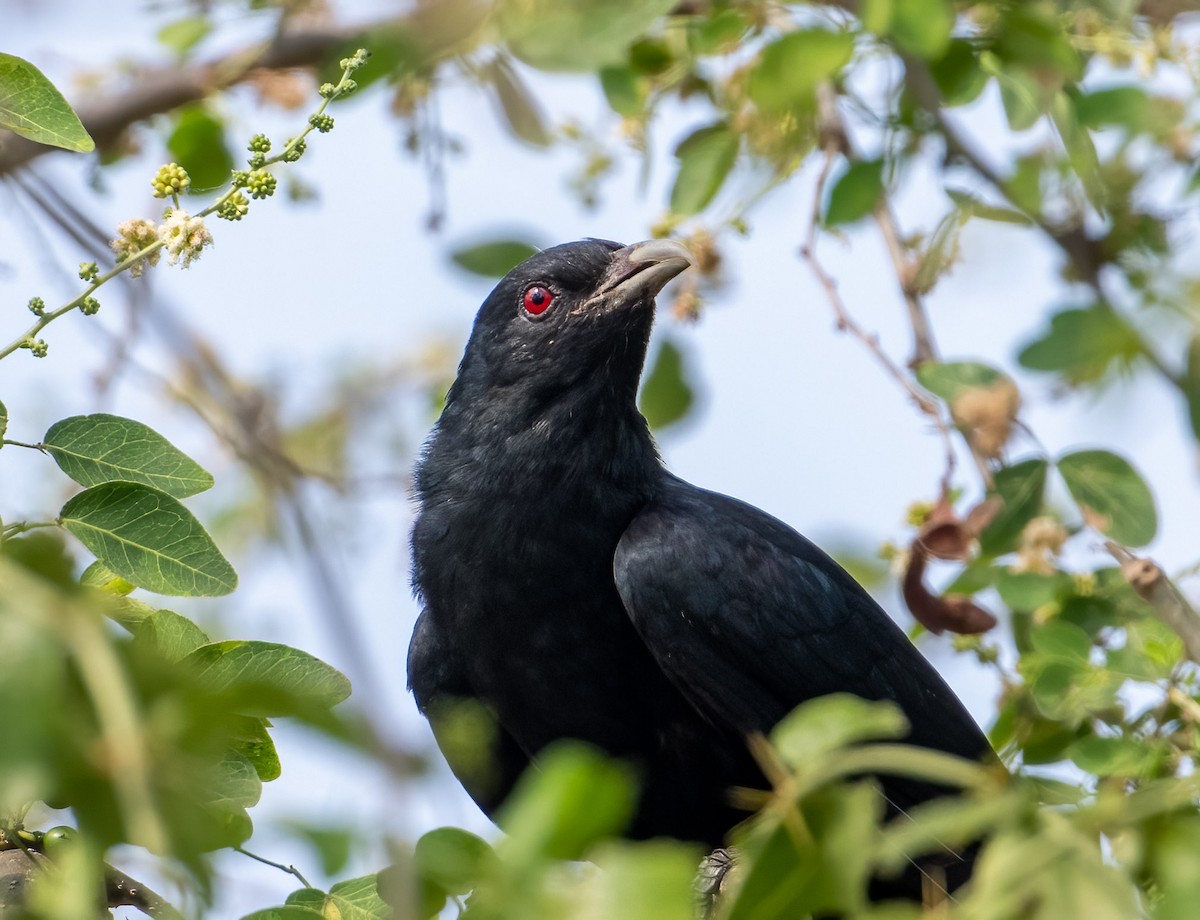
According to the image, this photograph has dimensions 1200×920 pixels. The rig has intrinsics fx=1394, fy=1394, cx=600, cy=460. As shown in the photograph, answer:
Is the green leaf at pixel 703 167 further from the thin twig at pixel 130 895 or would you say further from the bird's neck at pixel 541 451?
the thin twig at pixel 130 895

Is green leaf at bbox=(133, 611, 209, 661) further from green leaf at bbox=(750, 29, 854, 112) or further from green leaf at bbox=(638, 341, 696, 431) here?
green leaf at bbox=(638, 341, 696, 431)

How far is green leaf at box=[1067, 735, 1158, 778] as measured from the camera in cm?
360

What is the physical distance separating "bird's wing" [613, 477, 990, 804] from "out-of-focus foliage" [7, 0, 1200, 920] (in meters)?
0.23

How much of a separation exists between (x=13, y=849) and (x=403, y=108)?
3347 millimetres

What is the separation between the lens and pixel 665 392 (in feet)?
16.7

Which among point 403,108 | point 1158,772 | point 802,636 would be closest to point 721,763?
point 802,636

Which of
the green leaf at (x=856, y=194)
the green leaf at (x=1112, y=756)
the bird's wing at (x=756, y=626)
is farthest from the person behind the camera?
the green leaf at (x=856, y=194)

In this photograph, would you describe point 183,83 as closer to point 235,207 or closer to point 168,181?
point 168,181

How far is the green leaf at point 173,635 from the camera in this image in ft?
8.68

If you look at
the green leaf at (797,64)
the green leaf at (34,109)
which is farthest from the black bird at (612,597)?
the green leaf at (34,109)

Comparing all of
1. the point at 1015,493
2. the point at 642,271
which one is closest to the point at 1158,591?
the point at 1015,493

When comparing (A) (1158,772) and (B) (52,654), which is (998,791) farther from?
(A) (1158,772)

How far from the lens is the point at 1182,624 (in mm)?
3396

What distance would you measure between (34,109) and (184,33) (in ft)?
9.12
